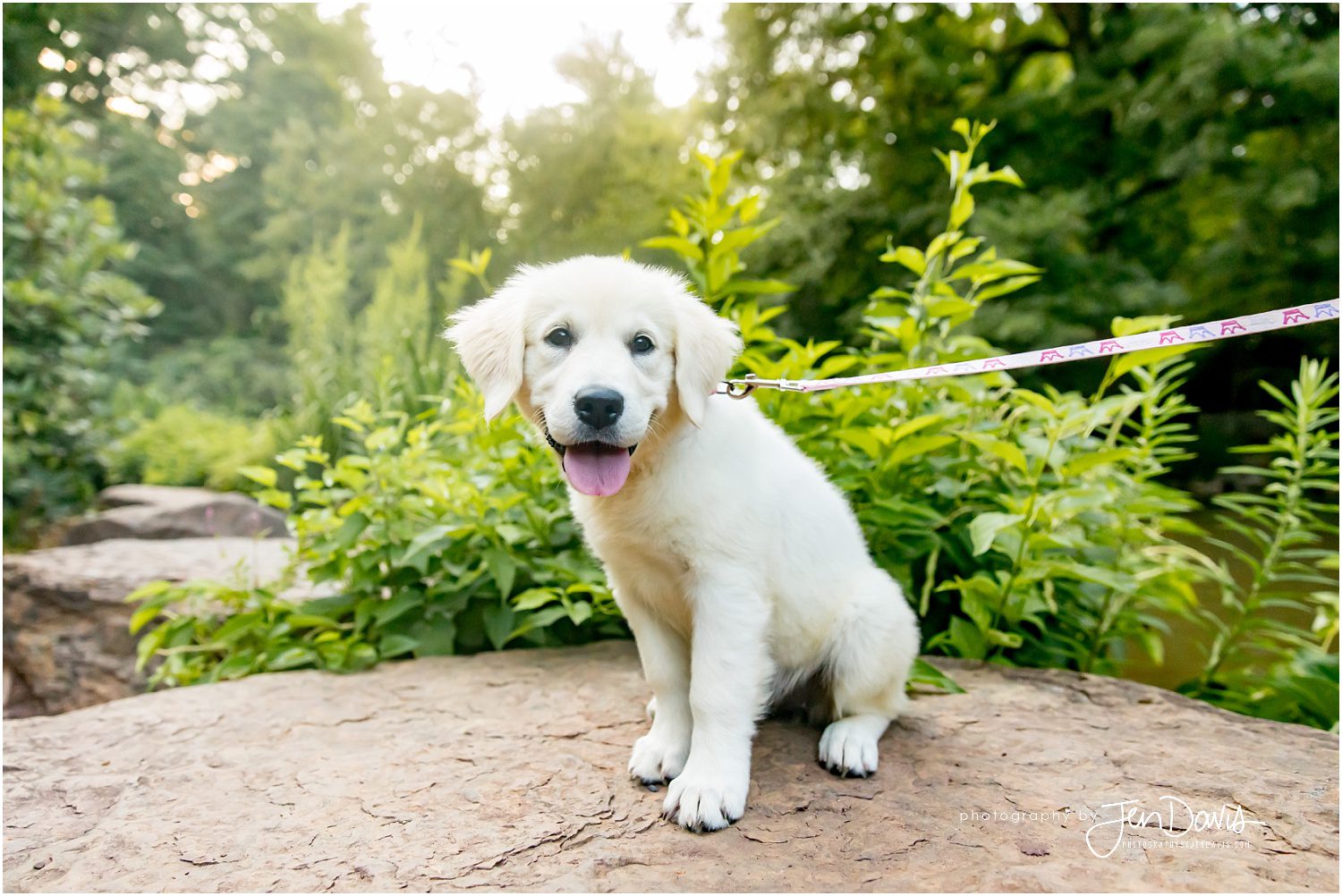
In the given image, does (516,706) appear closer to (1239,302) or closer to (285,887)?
(285,887)

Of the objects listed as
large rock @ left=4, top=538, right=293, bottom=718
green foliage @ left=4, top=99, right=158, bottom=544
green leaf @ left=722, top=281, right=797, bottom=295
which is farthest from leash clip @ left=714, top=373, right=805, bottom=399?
green foliage @ left=4, top=99, right=158, bottom=544

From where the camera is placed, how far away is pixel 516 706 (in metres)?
2.76

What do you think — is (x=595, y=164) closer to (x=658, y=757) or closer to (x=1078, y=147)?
(x=1078, y=147)

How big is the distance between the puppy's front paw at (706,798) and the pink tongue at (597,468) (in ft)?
2.48

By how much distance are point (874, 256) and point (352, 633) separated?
31.8 ft

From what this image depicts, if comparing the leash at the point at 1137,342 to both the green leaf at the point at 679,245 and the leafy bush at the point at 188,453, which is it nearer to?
the green leaf at the point at 679,245

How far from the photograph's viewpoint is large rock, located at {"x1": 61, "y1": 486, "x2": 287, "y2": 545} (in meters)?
6.94

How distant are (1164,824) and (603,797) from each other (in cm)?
140

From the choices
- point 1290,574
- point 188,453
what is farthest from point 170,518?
point 1290,574

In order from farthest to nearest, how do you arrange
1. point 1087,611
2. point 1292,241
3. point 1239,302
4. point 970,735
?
point 1239,302
point 1292,241
point 1087,611
point 970,735

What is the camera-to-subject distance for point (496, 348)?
219 cm

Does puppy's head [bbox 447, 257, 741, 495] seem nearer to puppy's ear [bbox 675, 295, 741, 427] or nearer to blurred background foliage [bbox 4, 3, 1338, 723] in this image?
puppy's ear [bbox 675, 295, 741, 427]

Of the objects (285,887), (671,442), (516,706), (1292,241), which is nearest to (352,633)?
(516,706)

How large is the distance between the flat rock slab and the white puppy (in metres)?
0.15
